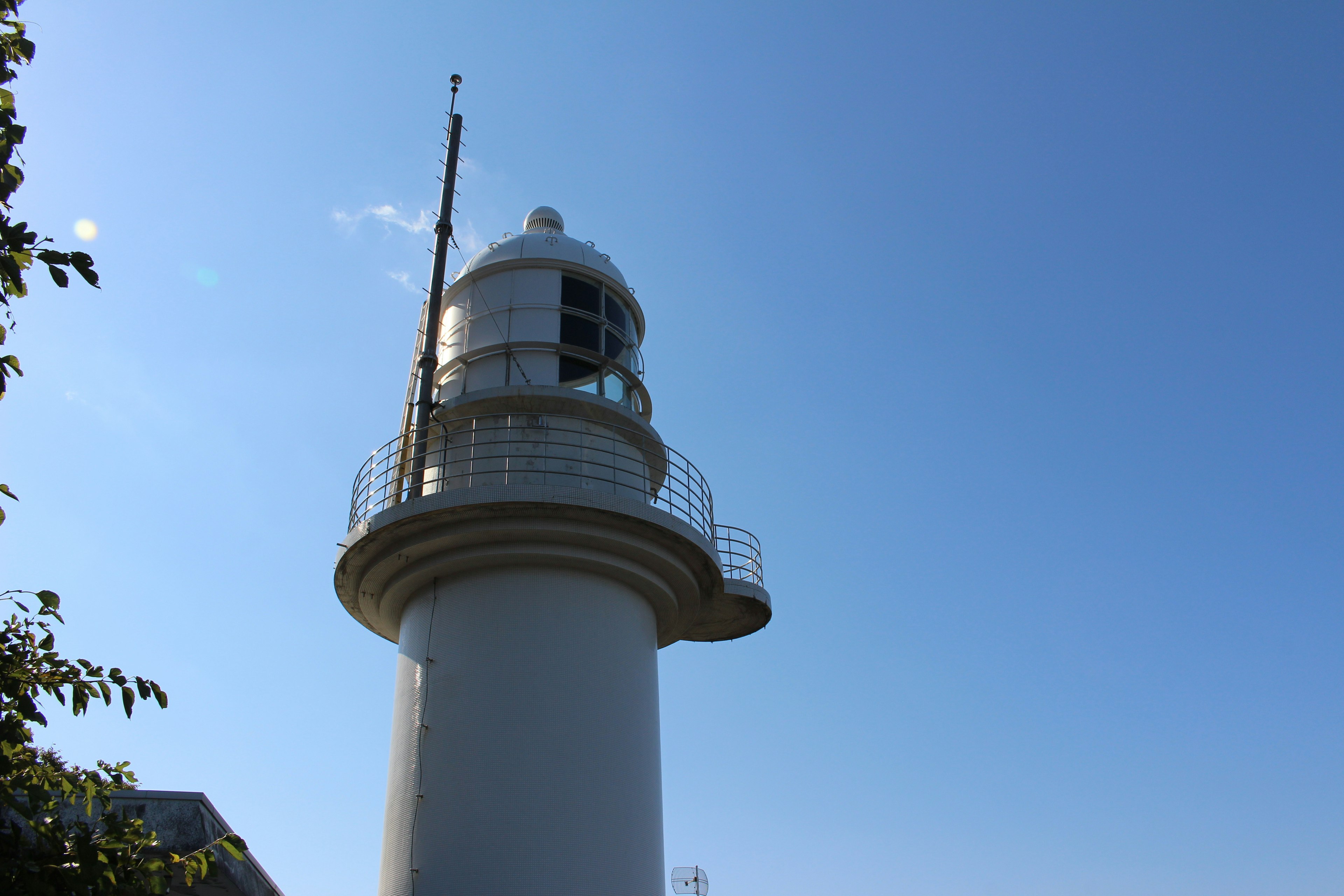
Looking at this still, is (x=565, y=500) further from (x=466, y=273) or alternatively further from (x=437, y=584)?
(x=466, y=273)

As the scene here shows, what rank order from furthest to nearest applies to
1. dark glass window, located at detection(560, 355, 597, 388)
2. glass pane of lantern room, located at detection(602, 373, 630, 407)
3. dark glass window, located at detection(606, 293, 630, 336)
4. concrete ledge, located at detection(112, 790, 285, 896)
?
1. dark glass window, located at detection(606, 293, 630, 336)
2. glass pane of lantern room, located at detection(602, 373, 630, 407)
3. dark glass window, located at detection(560, 355, 597, 388)
4. concrete ledge, located at detection(112, 790, 285, 896)

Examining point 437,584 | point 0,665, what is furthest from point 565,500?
point 0,665

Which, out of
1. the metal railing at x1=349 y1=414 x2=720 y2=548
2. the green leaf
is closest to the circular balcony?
the metal railing at x1=349 y1=414 x2=720 y2=548

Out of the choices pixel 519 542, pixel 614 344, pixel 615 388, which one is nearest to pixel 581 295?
pixel 614 344

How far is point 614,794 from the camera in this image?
36.9 ft

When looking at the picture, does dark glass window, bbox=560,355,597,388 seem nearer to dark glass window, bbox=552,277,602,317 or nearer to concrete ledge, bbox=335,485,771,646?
dark glass window, bbox=552,277,602,317

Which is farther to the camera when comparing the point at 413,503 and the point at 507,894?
the point at 413,503

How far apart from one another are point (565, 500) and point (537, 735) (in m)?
2.67

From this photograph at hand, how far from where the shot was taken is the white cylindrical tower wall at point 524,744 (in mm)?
10625

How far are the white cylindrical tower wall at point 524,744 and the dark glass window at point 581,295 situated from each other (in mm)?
4083

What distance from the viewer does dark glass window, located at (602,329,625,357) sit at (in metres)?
14.1

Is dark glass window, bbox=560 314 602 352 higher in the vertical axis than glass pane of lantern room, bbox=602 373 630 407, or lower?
higher

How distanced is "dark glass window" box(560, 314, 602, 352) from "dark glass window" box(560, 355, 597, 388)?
0.22 metres

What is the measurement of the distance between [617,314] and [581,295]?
0.67 m
